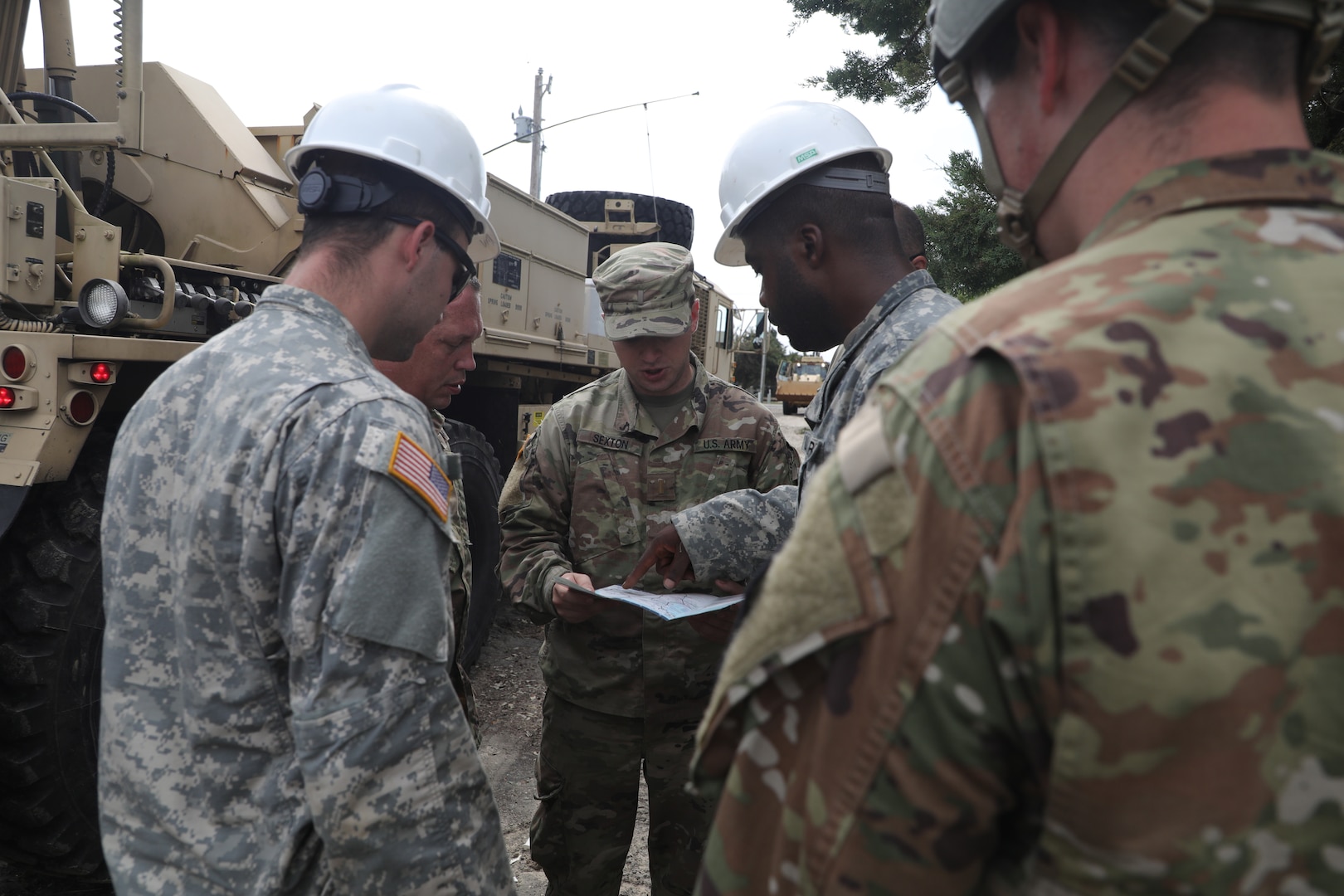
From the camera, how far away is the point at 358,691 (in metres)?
1.16

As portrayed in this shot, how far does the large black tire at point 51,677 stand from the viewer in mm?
2666

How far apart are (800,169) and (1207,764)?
1653 mm

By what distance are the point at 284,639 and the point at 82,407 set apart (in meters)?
2.04

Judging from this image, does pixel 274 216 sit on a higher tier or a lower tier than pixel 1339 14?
lower

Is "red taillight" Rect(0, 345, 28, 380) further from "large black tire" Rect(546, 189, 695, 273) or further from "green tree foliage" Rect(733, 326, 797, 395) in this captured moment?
"green tree foliage" Rect(733, 326, 797, 395)

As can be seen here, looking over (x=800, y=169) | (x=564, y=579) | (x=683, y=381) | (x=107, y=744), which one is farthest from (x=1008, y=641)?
(x=683, y=381)

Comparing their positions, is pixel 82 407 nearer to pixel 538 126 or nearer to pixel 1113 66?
pixel 1113 66

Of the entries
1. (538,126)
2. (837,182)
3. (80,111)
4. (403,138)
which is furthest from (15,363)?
(538,126)

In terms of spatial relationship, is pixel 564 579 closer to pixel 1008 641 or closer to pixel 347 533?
pixel 347 533

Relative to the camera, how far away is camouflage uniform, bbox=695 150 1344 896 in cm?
58

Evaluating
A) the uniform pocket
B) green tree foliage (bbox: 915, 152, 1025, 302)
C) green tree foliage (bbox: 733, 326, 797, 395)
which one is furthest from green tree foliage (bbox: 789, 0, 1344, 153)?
green tree foliage (bbox: 733, 326, 797, 395)

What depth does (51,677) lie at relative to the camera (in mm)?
2674

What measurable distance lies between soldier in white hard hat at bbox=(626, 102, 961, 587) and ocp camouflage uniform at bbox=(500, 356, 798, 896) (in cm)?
39

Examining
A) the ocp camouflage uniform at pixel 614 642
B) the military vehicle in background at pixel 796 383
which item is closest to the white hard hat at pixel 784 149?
the ocp camouflage uniform at pixel 614 642
